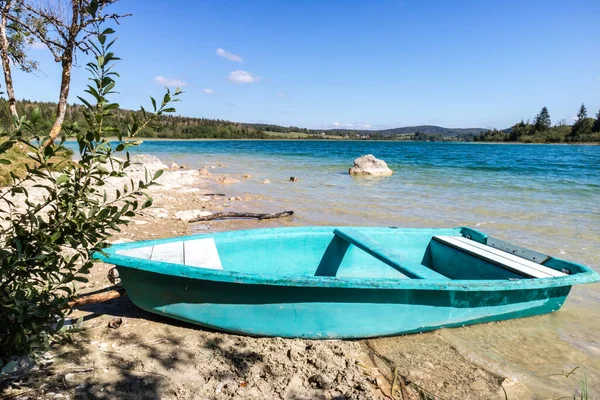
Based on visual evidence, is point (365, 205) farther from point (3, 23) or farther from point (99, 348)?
point (3, 23)

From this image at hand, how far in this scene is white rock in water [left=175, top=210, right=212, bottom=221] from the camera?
8.27 meters

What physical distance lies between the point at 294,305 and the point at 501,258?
2819mm

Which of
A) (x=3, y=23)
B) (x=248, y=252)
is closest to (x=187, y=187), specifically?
(x=3, y=23)

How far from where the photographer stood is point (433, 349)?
3.52m

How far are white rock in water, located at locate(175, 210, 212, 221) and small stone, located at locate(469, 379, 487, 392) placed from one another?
21.7 ft

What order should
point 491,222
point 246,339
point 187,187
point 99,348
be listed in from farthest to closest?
point 187,187
point 491,222
point 246,339
point 99,348

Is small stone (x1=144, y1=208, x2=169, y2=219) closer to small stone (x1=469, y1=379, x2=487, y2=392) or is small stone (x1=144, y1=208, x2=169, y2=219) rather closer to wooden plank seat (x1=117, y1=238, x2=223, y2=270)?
wooden plank seat (x1=117, y1=238, x2=223, y2=270)

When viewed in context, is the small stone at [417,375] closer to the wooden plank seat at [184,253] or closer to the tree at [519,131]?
the wooden plank seat at [184,253]

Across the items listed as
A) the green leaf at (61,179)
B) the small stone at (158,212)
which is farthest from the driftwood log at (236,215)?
the green leaf at (61,179)

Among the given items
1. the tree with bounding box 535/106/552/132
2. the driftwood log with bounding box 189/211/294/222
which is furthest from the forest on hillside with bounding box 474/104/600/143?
the driftwood log with bounding box 189/211/294/222

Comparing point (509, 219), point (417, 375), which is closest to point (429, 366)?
point (417, 375)

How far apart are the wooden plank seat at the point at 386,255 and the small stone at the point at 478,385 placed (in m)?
0.93

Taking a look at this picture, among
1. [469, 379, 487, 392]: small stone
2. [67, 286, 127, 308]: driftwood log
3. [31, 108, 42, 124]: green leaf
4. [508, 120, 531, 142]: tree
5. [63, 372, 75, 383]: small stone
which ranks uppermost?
[508, 120, 531, 142]: tree

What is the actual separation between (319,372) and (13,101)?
1465 cm
